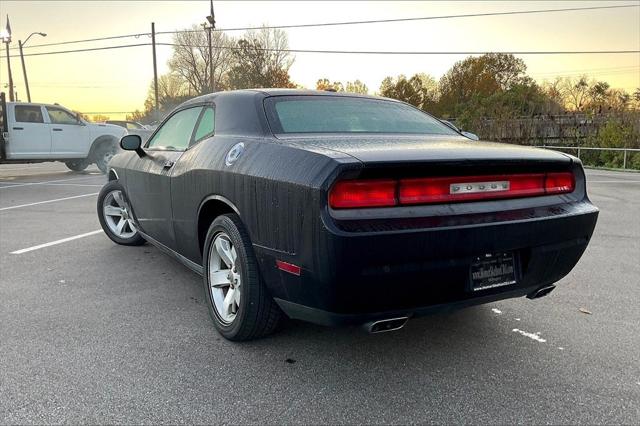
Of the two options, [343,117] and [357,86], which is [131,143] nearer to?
[343,117]

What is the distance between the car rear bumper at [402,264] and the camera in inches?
83.2

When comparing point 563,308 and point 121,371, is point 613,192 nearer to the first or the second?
point 563,308

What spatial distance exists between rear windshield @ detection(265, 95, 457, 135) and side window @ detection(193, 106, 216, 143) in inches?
17.7

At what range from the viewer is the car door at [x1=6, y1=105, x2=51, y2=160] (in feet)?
41.6

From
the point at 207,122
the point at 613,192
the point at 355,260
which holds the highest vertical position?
the point at 207,122

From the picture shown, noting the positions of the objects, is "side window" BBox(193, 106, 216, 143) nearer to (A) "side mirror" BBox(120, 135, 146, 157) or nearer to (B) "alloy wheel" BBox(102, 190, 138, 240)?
(A) "side mirror" BBox(120, 135, 146, 157)

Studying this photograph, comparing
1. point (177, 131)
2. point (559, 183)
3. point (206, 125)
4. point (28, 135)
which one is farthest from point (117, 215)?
point (28, 135)

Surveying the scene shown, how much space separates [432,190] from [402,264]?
38cm

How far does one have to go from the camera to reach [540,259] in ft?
8.46

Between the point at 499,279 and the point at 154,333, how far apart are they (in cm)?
204

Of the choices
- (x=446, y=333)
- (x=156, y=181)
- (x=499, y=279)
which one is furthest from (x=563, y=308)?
(x=156, y=181)

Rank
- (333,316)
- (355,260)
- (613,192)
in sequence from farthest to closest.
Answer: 1. (613,192)
2. (333,316)
3. (355,260)

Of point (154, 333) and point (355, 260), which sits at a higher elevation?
point (355, 260)

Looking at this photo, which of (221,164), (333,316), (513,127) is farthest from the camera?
(513,127)
